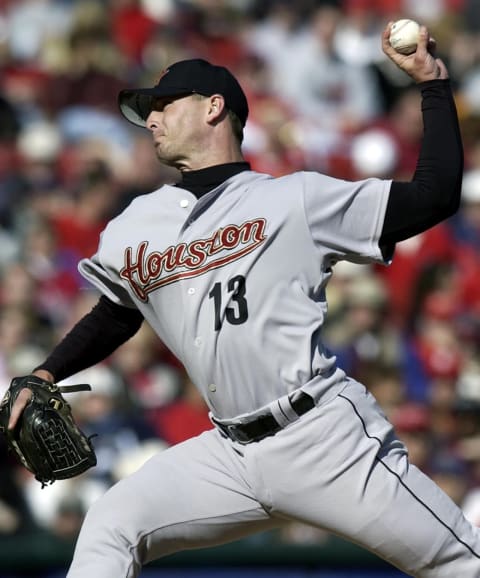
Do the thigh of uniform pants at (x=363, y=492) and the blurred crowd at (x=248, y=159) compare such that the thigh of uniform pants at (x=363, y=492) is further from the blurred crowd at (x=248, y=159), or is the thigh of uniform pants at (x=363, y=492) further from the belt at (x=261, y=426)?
the blurred crowd at (x=248, y=159)

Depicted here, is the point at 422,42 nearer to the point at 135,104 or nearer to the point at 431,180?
the point at 431,180

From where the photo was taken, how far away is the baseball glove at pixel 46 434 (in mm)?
3215

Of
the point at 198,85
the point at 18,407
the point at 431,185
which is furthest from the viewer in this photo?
the point at 198,85

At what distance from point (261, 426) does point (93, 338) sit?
62cm

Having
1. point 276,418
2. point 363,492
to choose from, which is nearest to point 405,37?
point 276,418

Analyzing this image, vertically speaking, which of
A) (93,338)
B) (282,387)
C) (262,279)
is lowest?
(282,387)

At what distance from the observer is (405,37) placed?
3.12 m

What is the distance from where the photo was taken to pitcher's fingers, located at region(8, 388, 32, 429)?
3.21 m

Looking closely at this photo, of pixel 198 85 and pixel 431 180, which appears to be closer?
pixel 431 180

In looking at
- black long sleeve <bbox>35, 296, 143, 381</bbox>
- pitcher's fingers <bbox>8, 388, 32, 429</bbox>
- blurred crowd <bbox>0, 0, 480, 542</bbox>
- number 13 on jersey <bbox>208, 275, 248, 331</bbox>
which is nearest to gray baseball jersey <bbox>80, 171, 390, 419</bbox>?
number 13 on jersey <bbox>208, 275, 248, 331</bbox>

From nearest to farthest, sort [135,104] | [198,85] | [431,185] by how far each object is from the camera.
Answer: [431,185], [198,85], [135,104]

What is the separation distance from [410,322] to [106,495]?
3.92m

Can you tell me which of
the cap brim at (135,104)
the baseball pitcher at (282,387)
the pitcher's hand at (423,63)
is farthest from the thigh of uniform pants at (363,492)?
the cap brim at (135,104)

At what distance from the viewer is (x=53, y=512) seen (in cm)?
564
